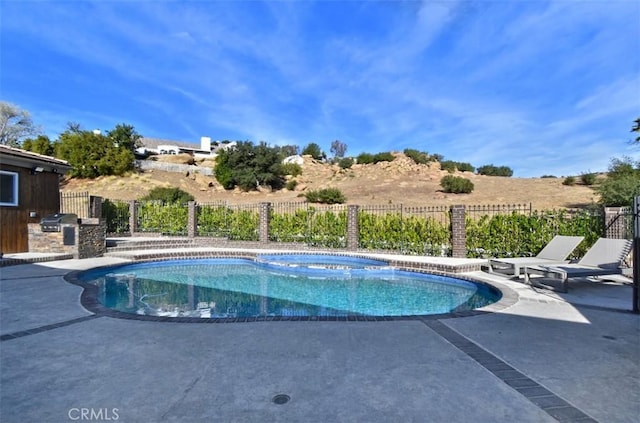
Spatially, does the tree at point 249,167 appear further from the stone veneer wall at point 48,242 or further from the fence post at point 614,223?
the fence post at point 614,223

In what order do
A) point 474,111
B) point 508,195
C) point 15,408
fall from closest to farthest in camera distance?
point 15,408
point 474,111
point 508,195

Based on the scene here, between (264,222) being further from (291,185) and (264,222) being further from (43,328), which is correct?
(291,185)

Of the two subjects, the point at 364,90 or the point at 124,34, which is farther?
the point at 364,90

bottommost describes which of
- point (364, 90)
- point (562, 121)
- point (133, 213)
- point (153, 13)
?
point (133, 213)

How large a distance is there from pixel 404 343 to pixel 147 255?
405 inches

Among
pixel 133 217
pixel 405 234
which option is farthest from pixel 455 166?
pixel 133 217

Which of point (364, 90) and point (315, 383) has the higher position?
point (364, 90)

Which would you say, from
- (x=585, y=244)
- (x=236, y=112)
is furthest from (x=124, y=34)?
(x=585, y=244)

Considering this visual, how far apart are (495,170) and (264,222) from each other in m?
39.5

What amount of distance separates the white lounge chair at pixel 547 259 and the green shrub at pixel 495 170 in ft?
135

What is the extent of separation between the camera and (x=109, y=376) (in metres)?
2.98

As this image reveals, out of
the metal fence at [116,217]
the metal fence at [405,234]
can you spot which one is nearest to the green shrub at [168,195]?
the metal fence at [116,217]

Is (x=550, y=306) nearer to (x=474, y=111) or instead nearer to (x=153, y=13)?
(x=153, y=13)

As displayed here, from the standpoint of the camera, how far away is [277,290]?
8.45 metres
